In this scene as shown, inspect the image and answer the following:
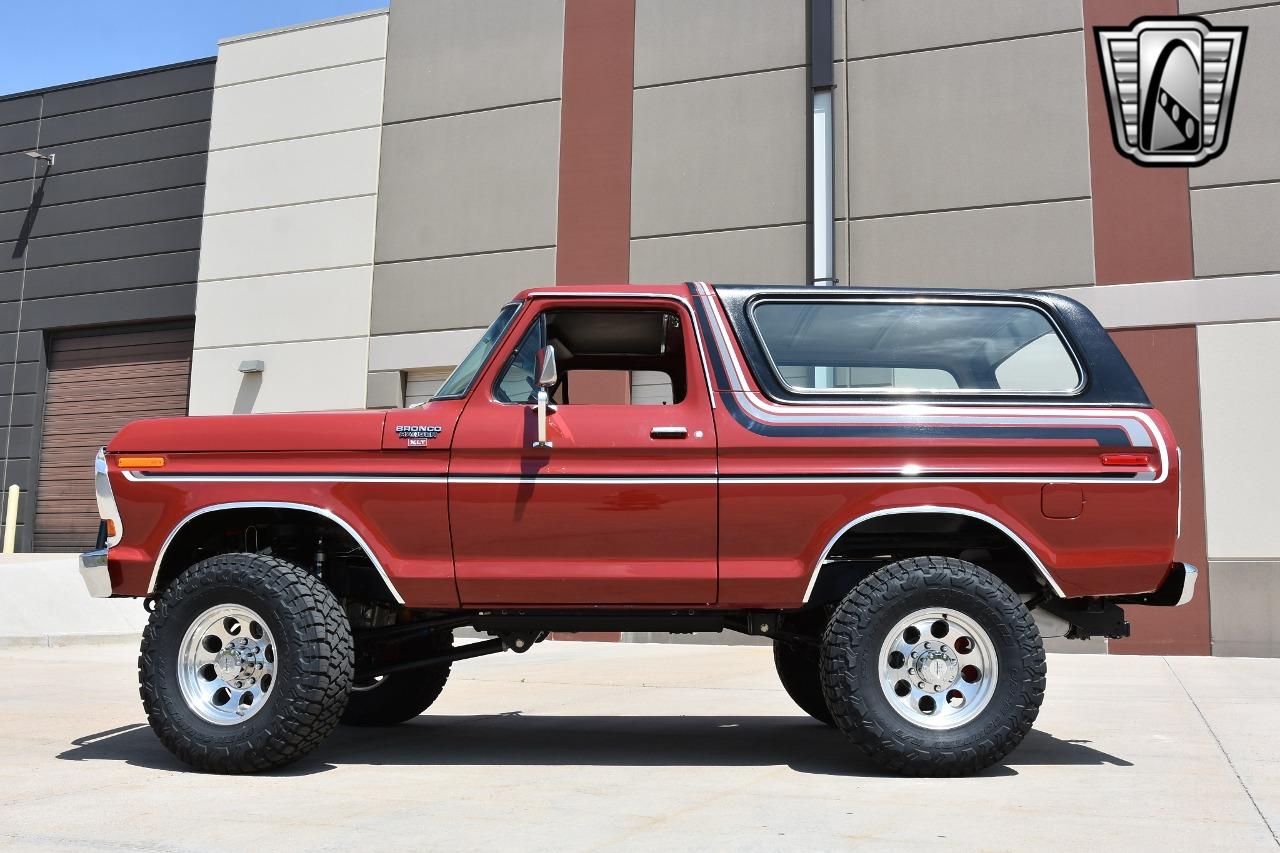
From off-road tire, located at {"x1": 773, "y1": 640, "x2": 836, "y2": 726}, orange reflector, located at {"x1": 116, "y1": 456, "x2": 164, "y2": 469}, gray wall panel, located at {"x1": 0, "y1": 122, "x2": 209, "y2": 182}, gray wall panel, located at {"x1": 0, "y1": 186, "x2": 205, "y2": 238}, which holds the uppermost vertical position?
gray wall panel, located at {"x1": 0, "y1": 122, "x2": 209, "y2": 182}

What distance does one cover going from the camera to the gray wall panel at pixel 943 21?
14047mm

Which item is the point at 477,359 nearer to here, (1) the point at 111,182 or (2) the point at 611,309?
(2) the point at 611,309

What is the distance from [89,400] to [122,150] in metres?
4.28

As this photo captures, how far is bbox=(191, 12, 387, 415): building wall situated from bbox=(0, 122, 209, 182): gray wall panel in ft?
2.54

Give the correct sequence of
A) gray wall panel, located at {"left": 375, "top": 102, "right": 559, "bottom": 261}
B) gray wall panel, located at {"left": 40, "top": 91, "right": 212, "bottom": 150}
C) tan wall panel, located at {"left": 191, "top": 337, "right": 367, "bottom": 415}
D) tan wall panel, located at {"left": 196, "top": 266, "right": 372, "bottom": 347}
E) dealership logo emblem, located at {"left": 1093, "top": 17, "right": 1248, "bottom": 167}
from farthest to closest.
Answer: gray wall panel, located at {"left": 40, "top": 91, "right": 212, "bottom": 150}
tan wall panel, located at {"left": 196, "top": 266, "right": 372, "bottom": 347}
tan wall panel, located at {"left": 191, "top": 337, "right": 367, "bottom": 415}
gray wall panel, located at {"left": 375, "top": 102, "right": 559, "bottom": 261}
dealership logo emblem, located at {"left": 1093, "top": 17, "right": 1248, "bottom": 167}

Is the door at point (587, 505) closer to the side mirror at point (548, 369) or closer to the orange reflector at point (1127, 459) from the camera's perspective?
the side mirror at point (548, 369)

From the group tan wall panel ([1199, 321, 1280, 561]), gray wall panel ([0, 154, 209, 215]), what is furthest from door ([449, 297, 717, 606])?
gray wall panel ([0, 154, 209, 215])

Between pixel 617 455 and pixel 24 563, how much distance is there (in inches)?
437

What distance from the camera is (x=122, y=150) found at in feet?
63.7

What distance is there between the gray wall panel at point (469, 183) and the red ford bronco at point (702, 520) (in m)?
10.8

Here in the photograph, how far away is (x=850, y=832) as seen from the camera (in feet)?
12.3

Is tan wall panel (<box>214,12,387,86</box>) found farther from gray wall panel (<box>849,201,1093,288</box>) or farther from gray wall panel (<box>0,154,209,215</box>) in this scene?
gray wall panel (<box>849,201,1093,288</box>)

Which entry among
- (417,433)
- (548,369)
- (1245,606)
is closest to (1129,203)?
(1245,606)

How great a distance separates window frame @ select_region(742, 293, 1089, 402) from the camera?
5.13 metres
